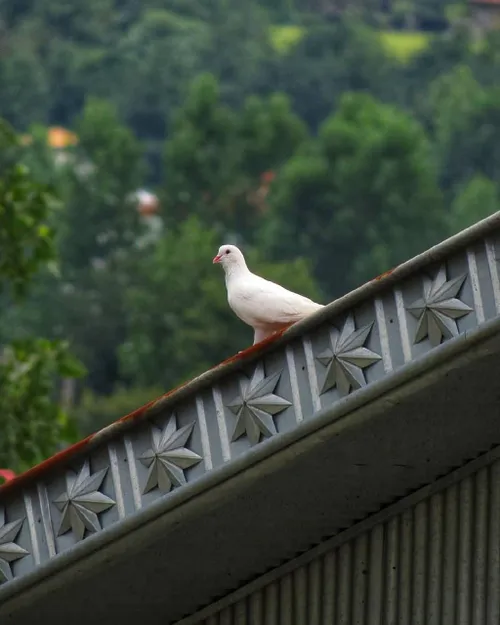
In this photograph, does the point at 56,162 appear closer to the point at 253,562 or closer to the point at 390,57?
the point at 390,57

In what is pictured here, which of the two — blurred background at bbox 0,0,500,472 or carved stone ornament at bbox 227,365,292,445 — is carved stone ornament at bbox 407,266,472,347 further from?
blurred background at bbox 0,0,500,472

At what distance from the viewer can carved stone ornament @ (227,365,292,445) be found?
9.59 meters

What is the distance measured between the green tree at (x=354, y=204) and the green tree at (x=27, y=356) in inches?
2666

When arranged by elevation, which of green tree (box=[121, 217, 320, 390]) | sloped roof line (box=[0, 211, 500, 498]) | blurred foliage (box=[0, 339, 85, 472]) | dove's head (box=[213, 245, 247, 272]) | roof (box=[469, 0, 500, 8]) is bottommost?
sloped roof line (box=[0, 211, 500, 498])

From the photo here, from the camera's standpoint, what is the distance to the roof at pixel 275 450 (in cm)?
932

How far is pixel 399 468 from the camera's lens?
9898 millimetres

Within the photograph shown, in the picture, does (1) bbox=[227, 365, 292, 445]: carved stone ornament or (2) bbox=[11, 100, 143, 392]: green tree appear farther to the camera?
(2) bbox=[11, 100, 143, 392]: green tree

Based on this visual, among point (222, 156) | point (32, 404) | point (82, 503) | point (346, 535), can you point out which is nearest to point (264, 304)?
point (346, 535)

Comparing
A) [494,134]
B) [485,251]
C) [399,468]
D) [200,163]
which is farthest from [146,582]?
[494,134]

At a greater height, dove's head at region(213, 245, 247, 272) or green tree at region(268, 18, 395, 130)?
green tree at region(268, 18, 395, 130)

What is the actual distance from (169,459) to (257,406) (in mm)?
458

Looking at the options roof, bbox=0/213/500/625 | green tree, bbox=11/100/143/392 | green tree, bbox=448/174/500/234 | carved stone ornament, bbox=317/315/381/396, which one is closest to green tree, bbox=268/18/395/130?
green tree, bbox=11/100/143/392

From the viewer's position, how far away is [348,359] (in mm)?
9453

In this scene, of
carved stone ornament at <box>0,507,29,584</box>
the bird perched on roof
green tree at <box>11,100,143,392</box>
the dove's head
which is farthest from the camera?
green tree at <box>11,100,143,392</box>
